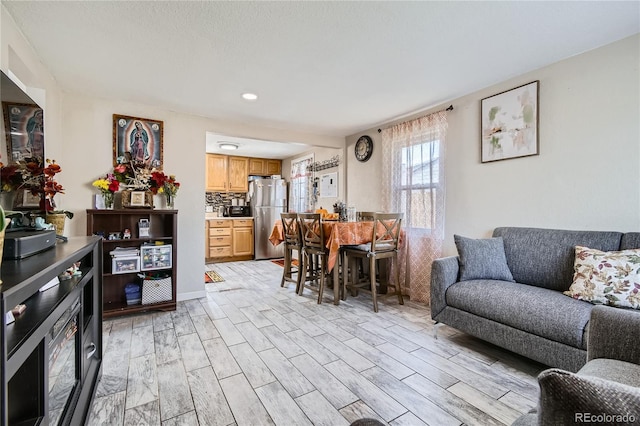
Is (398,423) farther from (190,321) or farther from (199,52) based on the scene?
(199,52)

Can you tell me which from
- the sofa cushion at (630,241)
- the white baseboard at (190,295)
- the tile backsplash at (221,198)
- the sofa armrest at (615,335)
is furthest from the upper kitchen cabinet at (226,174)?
the sofa armrest at (615,335)

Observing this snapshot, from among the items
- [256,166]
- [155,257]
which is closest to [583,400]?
[155,257]

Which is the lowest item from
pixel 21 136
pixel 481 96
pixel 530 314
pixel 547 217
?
pixel 530 314

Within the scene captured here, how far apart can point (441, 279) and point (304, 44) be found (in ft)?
6.57

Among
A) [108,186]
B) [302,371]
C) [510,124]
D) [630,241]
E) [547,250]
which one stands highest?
[510,124]

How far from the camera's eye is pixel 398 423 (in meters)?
1.42

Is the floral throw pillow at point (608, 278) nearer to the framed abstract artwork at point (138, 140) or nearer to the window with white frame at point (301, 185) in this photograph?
the framed abstract artwork at point (138, 140)

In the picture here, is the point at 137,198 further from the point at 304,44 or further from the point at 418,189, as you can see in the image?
the point at 418,189

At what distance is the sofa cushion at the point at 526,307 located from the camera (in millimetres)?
1635

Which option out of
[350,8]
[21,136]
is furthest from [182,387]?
[350,8]

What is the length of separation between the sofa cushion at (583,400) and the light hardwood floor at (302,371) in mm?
1231

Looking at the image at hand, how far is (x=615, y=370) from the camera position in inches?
37.5

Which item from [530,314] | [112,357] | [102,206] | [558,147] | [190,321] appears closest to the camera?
[530,314]

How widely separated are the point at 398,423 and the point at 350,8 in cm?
219
